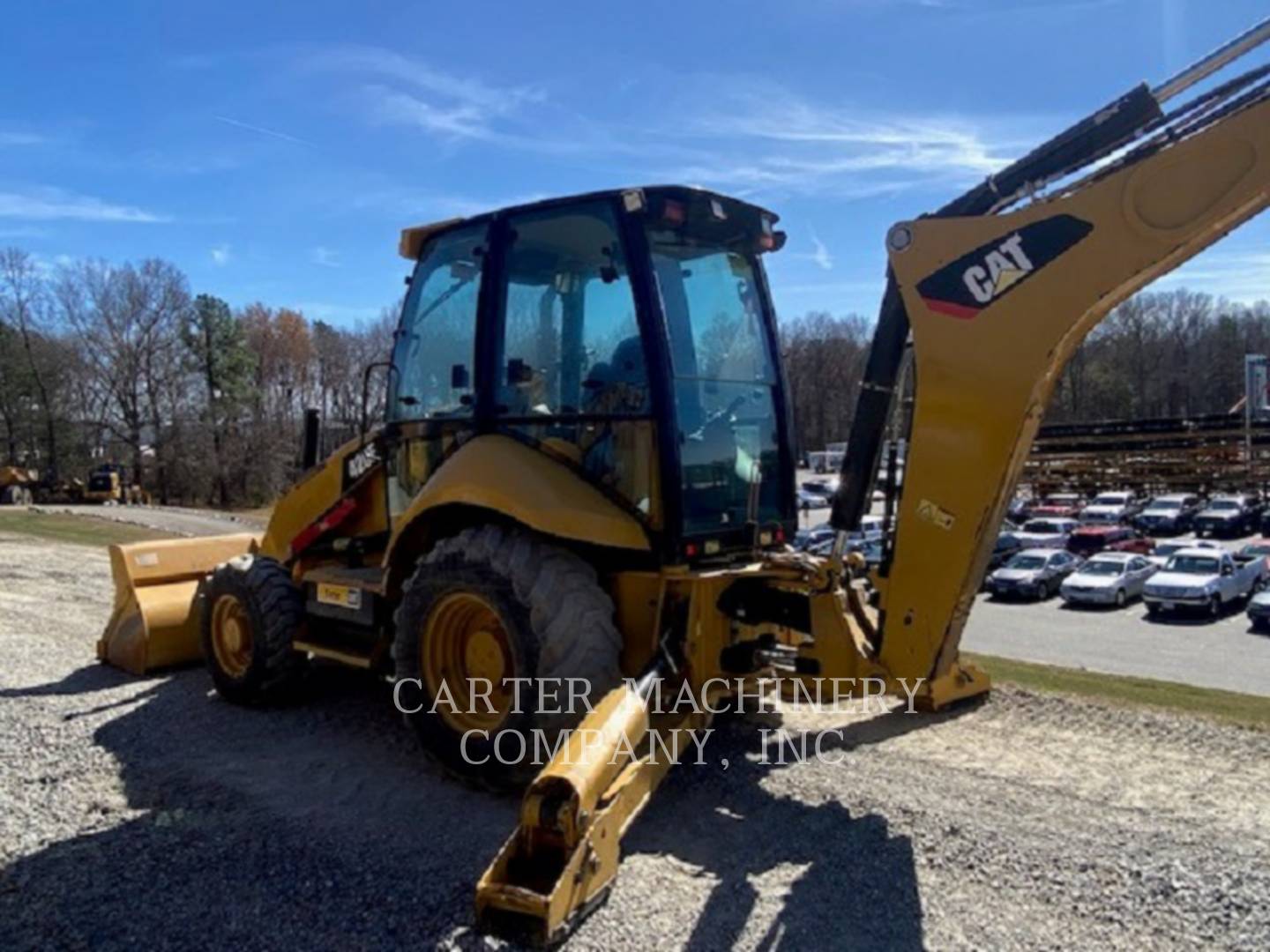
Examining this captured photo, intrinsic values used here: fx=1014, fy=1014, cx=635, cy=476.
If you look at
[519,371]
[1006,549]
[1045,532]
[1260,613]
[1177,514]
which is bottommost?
[1260,613]

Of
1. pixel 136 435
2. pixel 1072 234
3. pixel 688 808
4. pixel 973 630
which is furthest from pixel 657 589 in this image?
pixel 136 435

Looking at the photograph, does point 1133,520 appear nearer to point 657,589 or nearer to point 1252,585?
point 1252,585

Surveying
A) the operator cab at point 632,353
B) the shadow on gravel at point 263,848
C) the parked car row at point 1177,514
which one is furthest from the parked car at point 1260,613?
the shadow on gravel at point 263,848

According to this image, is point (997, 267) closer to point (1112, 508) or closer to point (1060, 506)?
point (1112, 508)

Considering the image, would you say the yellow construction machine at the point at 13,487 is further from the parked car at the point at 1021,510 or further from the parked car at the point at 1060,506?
the parked car at the point at 1060,506

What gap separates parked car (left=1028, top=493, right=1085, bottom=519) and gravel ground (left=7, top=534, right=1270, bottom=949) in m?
38.7

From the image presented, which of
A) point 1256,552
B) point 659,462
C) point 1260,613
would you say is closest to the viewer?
point 659,462

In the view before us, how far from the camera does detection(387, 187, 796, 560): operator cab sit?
200 inches

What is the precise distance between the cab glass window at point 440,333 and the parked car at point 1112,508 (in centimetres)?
3781

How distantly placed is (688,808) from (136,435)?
196 ft

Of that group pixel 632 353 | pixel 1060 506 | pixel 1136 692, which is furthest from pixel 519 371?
pixel 1060 506

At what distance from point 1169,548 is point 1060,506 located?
10746mm

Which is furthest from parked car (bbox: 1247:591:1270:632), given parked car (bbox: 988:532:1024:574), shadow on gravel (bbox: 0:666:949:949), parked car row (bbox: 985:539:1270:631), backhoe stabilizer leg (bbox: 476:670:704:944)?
backhoe stabilizer leg (bbox: 476:670:704:944)

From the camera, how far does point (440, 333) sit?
605cm
